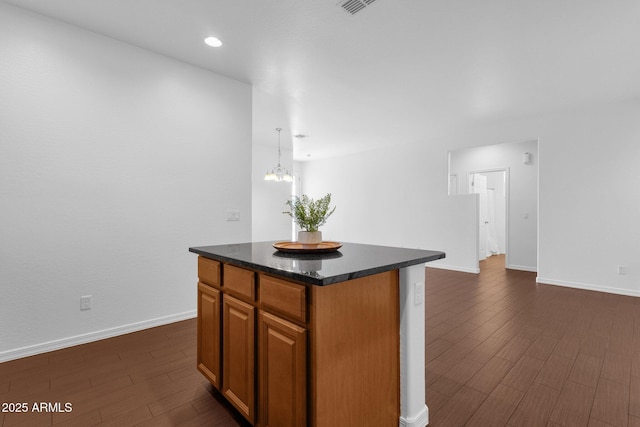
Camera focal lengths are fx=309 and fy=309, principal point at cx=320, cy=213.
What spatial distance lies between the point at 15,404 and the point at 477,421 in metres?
2.73

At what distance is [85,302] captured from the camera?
2734 millimetres

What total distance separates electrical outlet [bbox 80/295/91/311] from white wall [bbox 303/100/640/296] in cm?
576

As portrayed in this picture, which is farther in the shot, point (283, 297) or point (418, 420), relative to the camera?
point (418, 420)

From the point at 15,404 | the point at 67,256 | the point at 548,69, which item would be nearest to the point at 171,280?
the point at 67,256

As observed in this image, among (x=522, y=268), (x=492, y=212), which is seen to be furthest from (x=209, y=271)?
(x=492, y=212)

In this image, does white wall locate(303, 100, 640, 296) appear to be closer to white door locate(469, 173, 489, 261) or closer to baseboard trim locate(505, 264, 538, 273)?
baseboard trim locate(505, 264, 538, 273)

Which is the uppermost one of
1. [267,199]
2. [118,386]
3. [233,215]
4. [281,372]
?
[267,199]

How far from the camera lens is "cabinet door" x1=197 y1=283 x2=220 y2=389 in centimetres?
187

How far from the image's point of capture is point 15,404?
73.7 inches

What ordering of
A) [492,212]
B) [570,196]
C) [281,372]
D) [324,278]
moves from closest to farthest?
[324,278]
[281,372]
[570,196]
[492,212]

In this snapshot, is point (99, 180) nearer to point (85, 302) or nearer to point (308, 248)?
point (85, 302)

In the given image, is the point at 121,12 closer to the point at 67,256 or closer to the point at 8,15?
the point at 8,15

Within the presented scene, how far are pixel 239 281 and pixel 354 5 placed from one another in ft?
7.22

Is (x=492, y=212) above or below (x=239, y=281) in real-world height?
above
